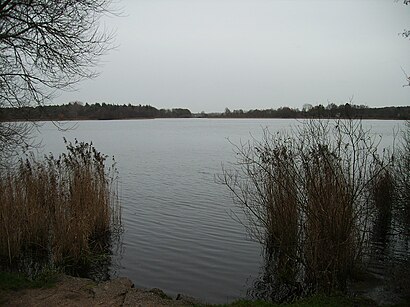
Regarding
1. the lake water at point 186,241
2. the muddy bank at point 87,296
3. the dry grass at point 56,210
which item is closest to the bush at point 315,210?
the lake water at point 186,241

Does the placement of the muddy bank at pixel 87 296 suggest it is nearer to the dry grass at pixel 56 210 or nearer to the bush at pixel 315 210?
the dry grass at pixel 56 210

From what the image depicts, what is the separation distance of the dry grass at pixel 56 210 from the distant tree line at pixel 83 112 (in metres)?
1.26

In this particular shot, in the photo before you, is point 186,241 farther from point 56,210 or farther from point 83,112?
point 83,112

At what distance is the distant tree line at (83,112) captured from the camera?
25.1 feet

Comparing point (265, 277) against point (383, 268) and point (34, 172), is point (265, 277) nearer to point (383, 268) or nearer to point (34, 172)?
point (383, 268)

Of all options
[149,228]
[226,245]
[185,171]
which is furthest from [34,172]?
[185,171]

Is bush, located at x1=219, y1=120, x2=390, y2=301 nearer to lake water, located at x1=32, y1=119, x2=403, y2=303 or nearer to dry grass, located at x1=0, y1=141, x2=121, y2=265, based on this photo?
lake water, located at x1=32, y1=119, x2=403, y2=303

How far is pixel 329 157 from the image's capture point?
21.4ft

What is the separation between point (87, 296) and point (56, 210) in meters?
2.74

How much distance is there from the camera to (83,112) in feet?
162

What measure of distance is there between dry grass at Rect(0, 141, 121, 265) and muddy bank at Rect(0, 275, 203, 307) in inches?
64.3

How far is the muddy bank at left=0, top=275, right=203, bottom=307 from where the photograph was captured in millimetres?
5199

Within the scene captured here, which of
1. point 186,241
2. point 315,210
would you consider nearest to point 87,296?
point 315,210

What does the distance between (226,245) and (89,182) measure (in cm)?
366
